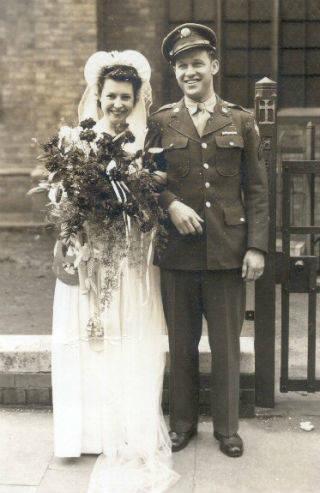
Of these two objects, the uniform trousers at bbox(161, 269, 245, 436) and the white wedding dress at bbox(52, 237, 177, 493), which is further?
the uniform trousers at bbox(161, 269, 245, 436)

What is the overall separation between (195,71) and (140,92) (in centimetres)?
31

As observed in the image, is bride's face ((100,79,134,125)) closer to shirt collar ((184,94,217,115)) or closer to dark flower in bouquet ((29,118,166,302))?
dark flower in bouquet ((29,118,166,302))

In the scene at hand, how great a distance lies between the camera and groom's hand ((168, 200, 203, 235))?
372 centimetres

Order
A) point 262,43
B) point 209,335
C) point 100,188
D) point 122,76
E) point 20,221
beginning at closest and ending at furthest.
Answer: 1. point 100,188
2. point 122,76
3. point 209,335
4. point 262,43
5. point 20,221

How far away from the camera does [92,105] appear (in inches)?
151

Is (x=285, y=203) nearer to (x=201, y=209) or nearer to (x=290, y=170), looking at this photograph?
(x=290, y=170)

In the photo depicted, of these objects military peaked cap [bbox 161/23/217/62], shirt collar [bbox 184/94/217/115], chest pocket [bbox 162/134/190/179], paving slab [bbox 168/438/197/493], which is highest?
military peaked cap [bbox 161/23/217/62]

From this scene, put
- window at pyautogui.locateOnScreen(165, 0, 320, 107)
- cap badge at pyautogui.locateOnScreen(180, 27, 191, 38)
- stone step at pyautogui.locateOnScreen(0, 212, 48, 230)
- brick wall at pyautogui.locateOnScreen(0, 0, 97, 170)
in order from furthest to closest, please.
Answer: stone step at pyautogui.locateOnScreen(0, 212, 48, 230) → window at pyautogui.locateOnScreen(165, 0, 320, 107) → brick wall at pyautogui.locateOnScreen(0, 0, 97, 170) → cap badge at pyautogui.locateOnScreen(180, 27, 191, 38)

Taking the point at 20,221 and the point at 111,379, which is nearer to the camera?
the point at 111,379

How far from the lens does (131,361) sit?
3.79 meters

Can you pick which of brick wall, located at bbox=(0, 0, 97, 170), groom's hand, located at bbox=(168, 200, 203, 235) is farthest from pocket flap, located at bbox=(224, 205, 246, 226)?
brick wall, located at bbox=(0, 0, 97, 170)

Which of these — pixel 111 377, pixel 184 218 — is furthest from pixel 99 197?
pixel 111 377

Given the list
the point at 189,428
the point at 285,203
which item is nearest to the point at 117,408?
the point at 189,428

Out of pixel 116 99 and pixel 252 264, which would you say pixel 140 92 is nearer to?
pixel 116 99
